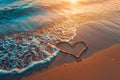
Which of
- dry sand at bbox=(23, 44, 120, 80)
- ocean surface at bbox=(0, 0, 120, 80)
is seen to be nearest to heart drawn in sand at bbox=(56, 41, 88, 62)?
ocean surface at bbox=(0, 0, 120, 80)

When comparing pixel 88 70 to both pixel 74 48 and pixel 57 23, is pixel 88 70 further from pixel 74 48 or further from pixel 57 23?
pixel 57 23

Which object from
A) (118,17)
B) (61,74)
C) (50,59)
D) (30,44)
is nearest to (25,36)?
(30,44)

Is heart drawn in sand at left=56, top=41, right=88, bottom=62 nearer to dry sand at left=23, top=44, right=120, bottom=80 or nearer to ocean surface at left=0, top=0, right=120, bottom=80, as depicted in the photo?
ocean surface at left=0, top=0, right=120, bottom=80

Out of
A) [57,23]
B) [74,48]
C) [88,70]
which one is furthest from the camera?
[57,23]

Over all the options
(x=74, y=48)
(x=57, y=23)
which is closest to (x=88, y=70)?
(x=74, y=48)

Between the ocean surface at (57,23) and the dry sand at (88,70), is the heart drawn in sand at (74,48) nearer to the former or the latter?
the ocean surface at (57,23)

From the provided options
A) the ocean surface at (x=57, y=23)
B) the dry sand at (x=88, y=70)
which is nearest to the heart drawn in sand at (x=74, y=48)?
the ocean surface at (x=57, y=23)

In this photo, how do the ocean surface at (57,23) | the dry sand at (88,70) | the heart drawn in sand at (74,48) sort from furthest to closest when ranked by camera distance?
the ocean surface at (57,23), the heart drawn in sand at (74,48), the dry sand at (88,70)
